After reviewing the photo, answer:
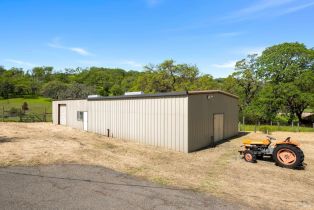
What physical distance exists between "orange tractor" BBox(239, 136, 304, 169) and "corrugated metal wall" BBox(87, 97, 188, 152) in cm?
367

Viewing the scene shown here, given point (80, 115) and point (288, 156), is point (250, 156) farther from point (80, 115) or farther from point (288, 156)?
point (80, 115)

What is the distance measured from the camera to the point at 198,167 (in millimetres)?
11414

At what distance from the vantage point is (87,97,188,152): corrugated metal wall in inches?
594

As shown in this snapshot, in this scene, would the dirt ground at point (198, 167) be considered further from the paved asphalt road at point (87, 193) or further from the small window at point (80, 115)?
the small window at point (80, 115)

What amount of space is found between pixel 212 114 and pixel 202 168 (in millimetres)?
7271

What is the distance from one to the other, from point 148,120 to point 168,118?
6.26 ft

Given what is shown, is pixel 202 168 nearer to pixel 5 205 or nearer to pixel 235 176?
pixel 235 176

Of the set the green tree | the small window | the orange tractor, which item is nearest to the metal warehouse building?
the small window

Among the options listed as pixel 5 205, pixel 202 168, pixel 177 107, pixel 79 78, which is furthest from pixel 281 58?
pixel 79 78

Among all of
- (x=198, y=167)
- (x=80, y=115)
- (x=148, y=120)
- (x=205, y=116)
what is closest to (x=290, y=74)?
(x=205, y=116)

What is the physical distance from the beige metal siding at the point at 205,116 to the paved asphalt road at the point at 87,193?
6596 mm

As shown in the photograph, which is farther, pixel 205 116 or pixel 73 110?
pixel 73 110

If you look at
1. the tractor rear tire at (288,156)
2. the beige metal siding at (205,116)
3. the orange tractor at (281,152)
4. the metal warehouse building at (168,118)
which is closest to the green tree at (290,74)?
the metal warehouse building at (168,118)

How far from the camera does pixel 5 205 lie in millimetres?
6551
